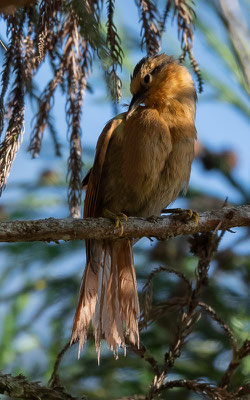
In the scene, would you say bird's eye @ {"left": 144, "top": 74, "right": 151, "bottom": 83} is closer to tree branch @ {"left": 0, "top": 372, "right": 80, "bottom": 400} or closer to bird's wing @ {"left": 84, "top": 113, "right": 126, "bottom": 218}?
bird's wing @ {"left": 84, "top": 113, "right": 126, "bottom": 218}

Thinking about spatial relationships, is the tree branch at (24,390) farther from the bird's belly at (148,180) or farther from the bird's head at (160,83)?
the bird's head at (160,83)

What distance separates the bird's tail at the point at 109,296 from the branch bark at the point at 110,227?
1.98ft

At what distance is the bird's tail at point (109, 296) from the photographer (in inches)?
137

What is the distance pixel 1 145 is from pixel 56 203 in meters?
2.16

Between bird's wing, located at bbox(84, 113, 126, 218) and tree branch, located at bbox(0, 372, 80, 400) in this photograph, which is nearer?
tree branch, located at bbox(0, 372, 80, 400)

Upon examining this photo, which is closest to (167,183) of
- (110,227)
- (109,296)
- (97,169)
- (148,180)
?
(148,180)

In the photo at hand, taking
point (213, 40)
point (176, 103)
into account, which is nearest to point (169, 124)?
point (176, 103)

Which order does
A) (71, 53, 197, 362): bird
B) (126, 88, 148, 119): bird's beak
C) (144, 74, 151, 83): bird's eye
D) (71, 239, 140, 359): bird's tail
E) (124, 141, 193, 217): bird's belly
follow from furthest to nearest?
(144, 74, 151, 83): bird's eye < (126, 88, 148, 119): bird's beak < (124, 141, 193, 217): bird's belly < (71, 53, 197, 362): bird < (71, 239, 140, 359): bird's tail

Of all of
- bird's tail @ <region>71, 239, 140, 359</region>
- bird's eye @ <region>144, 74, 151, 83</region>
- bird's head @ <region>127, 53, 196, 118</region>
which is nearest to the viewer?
bird's tail @ <region>71, 239, 140, 359</region>

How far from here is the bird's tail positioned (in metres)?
3.48

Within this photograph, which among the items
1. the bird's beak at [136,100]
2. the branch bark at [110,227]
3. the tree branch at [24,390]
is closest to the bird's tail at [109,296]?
the branch bark at [110,227]

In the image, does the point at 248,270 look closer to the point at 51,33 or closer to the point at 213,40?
the point at 213,40

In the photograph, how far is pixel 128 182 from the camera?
3.85 meters

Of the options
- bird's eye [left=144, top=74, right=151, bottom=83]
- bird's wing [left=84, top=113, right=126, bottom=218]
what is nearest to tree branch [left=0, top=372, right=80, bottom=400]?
bird's wing [left=84, top=113, right=126, bottom=218]
